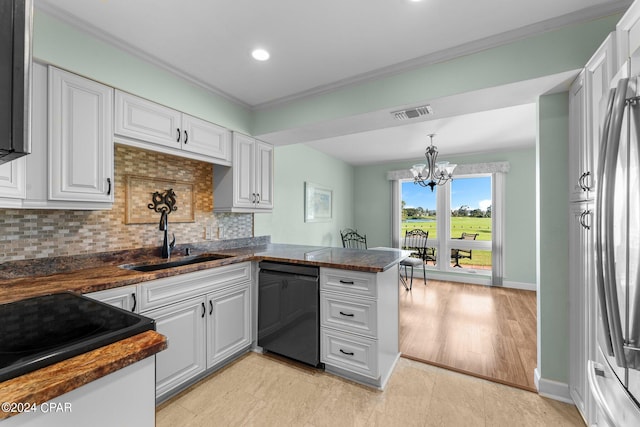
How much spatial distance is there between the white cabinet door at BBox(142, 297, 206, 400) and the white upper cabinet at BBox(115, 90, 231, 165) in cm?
123

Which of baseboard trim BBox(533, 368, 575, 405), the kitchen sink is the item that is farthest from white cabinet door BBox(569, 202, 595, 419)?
the kitchen sink

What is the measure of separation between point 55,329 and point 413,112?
2558 millimetres

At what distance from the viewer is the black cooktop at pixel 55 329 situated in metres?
0.67

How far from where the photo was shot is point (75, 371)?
628 millimetres

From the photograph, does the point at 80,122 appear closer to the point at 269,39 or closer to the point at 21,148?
the point at 269,39

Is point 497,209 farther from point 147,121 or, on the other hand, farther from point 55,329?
point 55,329

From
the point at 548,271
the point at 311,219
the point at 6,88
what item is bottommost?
the point at 548,271

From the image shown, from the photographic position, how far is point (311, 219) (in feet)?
15.6

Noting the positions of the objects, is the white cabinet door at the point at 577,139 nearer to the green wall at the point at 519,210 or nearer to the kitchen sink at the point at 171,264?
the kitchen sink at the point at 171,264

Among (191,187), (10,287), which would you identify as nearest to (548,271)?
(191,187)

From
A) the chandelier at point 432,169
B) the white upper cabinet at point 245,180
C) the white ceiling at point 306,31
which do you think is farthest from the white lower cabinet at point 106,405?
the chandelier at point 432,169

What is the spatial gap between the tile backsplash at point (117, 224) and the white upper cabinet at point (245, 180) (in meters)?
0.17

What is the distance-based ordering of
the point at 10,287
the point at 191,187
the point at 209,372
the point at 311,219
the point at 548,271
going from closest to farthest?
the point at 10,287 → the point at 548,271 → the point at 209,372 → the point at 191,187 → the point at 311,219

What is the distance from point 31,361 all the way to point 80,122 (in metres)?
1.66
